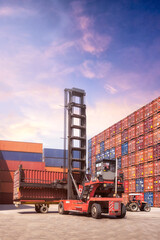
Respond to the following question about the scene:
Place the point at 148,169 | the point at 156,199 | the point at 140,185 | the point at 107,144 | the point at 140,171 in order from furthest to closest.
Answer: the point at 107,144 → the point at 140,171 → the point at 140,185 → the point at 148,169 → the point at 156,199

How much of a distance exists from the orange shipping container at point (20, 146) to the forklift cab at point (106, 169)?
39.4m

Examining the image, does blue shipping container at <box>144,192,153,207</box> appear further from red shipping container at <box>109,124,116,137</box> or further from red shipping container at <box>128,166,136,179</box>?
red shipping container at <box>109,124,116,137</box>

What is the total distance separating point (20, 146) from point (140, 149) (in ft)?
91.3

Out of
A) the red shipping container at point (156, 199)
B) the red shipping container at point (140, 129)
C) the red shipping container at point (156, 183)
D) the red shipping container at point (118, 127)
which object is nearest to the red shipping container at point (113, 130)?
the red shipping container at point (118, 127)

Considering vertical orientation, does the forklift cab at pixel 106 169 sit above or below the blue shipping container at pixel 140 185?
above

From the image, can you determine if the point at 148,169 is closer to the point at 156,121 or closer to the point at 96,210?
the point at 156,121

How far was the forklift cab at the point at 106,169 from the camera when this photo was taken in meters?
16.0

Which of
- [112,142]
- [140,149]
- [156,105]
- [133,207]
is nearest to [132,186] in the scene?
[140,149]

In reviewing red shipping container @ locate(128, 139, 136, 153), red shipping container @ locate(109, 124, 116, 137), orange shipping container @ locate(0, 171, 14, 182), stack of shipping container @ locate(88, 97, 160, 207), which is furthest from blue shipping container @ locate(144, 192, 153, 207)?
orange shipping container @ locate(0, 171, 14, 182)

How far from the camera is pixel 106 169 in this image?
53.2 feet

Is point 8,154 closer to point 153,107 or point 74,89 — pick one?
point 153,107

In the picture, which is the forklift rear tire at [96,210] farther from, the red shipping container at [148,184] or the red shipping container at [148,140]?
the red shipping container at [148,140]

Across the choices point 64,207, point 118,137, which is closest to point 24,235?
point 64,207

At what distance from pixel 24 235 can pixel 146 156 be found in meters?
24.2
